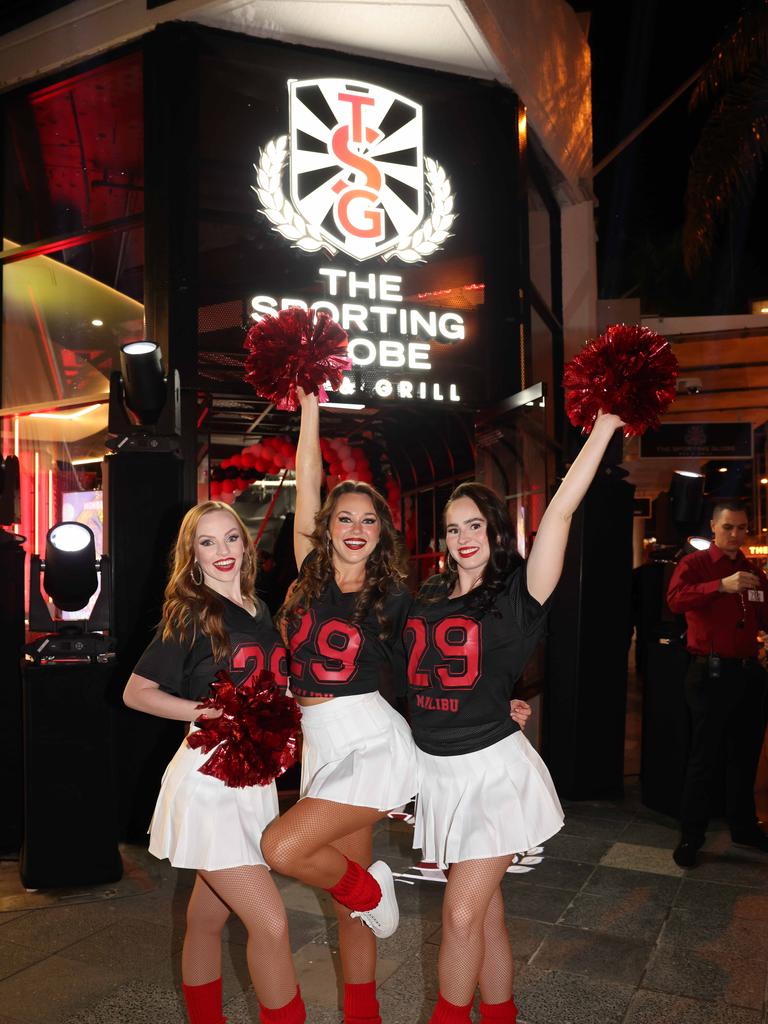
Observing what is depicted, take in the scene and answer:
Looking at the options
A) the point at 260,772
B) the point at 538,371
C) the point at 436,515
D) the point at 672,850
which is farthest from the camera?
the point at 436,515

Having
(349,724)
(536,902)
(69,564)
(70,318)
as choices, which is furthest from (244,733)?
(70,318)

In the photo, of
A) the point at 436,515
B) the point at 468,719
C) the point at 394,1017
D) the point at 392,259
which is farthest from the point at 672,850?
the point at 436,515

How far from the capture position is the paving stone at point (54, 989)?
9.87ft

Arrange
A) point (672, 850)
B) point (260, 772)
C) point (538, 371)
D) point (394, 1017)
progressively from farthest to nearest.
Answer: point (538, 371) → point (672, 850) → point (394, 1017) → point (260, 772)

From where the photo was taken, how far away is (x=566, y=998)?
10.1 feet

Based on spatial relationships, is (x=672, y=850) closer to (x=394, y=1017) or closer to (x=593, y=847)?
(x=593, y=847)

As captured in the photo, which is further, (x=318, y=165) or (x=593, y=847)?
(x=318, y=165)

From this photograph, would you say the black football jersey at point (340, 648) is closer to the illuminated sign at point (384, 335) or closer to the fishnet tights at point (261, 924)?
the fishnet tights at point (261, 924)

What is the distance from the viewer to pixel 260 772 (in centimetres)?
238

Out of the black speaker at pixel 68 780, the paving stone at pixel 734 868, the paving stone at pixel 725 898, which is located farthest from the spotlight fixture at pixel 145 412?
the paving stone at pixel 734 868

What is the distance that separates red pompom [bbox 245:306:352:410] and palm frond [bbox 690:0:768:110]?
28.8 feet

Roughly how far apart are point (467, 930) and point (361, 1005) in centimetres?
50

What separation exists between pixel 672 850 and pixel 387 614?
303 centimetres

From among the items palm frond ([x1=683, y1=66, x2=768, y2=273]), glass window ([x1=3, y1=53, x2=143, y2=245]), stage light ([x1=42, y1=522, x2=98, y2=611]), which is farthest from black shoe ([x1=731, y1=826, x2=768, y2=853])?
palm frond ([x1=683, y1=66, x2=768, y2=273])
